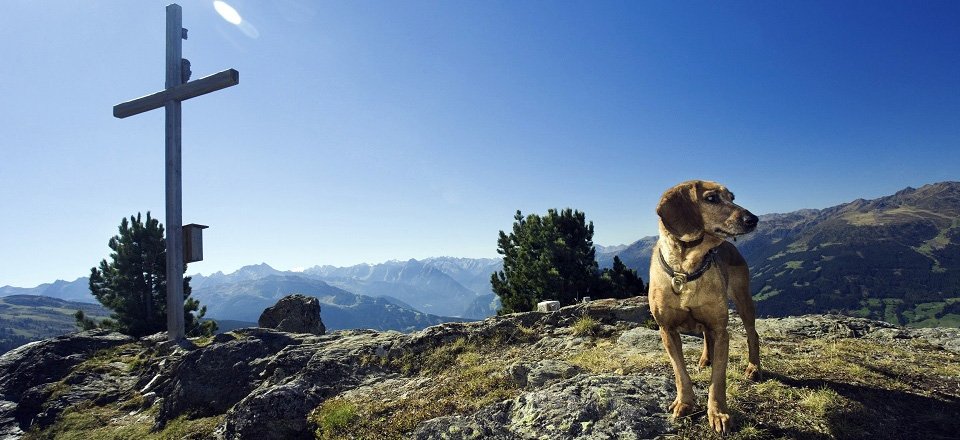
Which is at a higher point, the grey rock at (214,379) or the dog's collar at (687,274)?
the dog's collar at (687,274)

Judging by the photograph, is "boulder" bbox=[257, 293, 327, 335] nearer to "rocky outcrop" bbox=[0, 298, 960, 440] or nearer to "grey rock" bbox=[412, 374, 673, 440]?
"rocky outcrop" bbox=[0, 298, 960, 440]

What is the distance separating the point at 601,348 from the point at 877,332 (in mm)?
6644

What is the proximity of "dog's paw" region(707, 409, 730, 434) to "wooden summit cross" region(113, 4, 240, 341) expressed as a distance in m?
15.6

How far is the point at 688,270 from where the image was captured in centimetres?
460

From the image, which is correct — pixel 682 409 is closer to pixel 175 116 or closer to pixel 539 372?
pixel 539 372

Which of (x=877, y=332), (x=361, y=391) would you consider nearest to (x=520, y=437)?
(x=361, y=391)

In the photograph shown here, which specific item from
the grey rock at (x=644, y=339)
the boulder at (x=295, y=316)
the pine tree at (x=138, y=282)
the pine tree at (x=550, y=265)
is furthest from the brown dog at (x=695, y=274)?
the pine tree at (x=138, y=282)

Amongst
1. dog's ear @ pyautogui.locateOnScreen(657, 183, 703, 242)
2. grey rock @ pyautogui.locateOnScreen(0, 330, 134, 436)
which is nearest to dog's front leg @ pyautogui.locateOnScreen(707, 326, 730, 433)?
dog's ear @ pyautogui.locateOnScreen(657, 183, 703, 242)

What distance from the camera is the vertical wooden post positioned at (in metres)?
14.2

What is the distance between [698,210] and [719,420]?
6.93 feet

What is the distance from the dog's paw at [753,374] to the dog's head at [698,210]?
2.65 metres

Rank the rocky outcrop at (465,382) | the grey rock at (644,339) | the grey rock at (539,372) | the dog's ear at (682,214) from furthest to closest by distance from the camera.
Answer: the grey rock at (644,339), the grey rock at (539,372), the rocky outcrop at (465,382), the dog's ear at (682,214)

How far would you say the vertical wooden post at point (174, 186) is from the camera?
14250mm

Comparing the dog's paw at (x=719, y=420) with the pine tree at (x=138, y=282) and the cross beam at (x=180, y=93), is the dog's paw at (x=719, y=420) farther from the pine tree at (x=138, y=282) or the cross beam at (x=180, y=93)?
the pine tree at (x=138, y=282)
